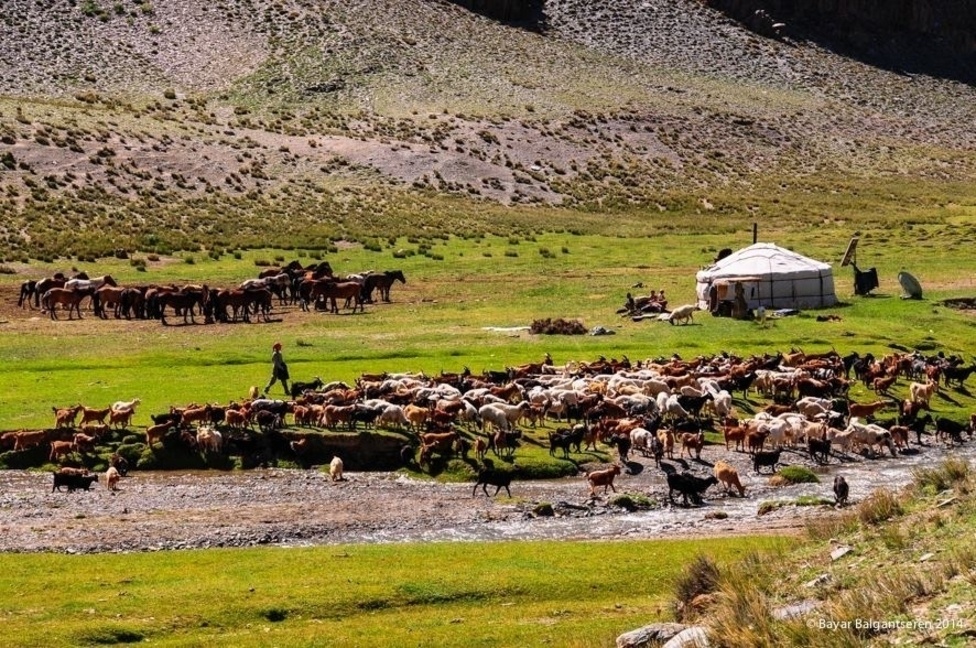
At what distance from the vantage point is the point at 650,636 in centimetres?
1495

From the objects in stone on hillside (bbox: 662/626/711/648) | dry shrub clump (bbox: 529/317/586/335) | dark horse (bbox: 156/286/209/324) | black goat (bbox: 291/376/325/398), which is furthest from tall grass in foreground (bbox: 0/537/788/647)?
dark horse (bbox: 156/286/209/324)

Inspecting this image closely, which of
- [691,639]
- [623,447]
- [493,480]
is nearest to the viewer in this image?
[691,639]

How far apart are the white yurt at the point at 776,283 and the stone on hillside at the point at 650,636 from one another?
132 feet

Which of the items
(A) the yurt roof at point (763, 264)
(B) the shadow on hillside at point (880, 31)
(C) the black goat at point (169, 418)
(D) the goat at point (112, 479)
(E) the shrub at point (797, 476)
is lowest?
(E) the shrub at point (797, 476)

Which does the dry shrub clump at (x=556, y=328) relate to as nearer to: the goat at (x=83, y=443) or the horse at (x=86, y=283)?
the horse at (x=86, y=283)

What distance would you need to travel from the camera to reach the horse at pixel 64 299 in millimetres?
52188

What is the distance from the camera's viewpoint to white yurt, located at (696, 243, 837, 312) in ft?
181

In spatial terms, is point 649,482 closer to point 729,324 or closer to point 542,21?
point 729,324

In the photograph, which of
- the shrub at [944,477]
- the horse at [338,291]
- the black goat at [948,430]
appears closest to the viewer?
the shrub at [944,477]

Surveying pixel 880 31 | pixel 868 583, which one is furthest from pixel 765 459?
pixel 880 31

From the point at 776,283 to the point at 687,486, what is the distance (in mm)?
29296

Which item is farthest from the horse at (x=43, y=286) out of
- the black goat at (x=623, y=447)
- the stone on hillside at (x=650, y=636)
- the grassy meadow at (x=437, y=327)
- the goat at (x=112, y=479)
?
the stone on hillside at (x=650, y=636)

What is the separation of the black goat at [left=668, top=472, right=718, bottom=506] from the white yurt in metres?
27.1

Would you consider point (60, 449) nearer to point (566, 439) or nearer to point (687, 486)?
point (566, 439)
